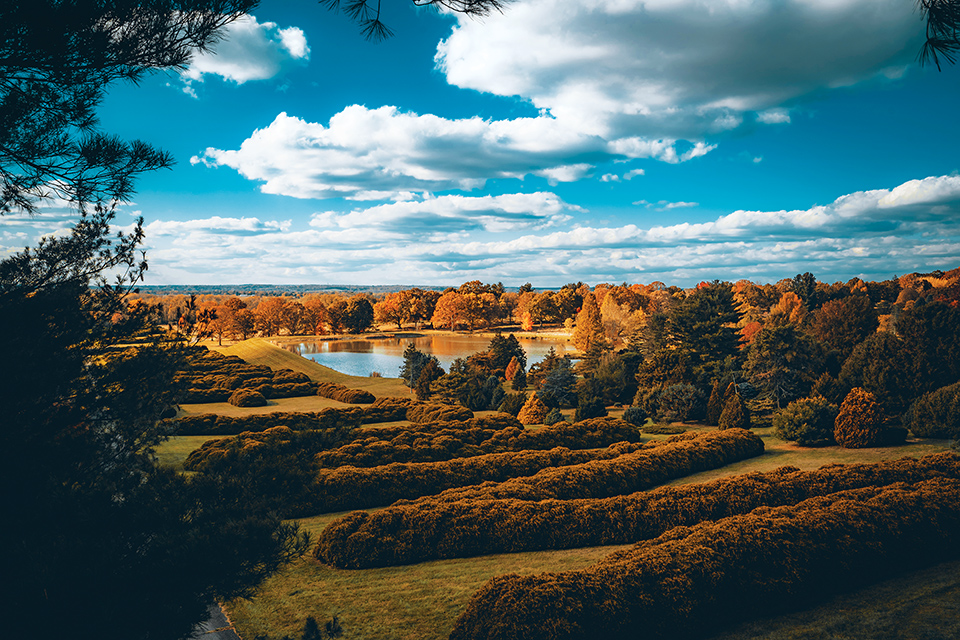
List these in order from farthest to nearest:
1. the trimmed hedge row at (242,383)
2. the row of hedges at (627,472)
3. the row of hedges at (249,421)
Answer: the trimmed hedge row at (242,383), the row of hedges at (249,421), the row of hedges at (627,472)

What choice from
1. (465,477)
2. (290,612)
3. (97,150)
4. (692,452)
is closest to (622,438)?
(692,452)

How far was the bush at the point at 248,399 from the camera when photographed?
92.4ft

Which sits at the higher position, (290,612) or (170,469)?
(170,469)

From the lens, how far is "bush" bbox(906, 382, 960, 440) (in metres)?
15.1

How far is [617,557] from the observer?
7.46 m

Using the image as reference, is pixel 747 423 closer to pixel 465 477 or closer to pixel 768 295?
pixel 465 477

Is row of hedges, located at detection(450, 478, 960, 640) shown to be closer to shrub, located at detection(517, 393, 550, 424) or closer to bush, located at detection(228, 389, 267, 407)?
shrub, located at detection(517, 393, 550, 424)

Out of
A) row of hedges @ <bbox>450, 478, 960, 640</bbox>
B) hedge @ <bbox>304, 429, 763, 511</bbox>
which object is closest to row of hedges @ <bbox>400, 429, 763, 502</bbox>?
hedge @ <bbox>304, 429, 763, 511</bbox>

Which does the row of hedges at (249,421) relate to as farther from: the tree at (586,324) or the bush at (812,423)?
the tree at (586,324)

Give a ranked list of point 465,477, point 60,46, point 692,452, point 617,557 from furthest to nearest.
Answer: point 692,452, point 465,477, point 617,557, point 60,46

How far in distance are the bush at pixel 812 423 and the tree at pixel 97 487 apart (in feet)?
52.6

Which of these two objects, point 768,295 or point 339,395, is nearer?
point 339,395

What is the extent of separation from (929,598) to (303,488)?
7999 mm

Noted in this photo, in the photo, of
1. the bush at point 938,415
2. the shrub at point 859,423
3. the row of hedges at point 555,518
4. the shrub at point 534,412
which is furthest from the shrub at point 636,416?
the row of hedges at point 555,518
